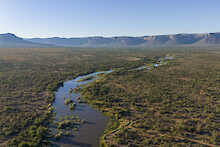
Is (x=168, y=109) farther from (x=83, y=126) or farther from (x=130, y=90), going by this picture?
(x=83, y=126)

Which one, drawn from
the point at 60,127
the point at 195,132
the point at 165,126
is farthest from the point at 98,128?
the point at 195,132

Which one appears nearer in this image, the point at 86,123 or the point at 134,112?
the point at 86,123

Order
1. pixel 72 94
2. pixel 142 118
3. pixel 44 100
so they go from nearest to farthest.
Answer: pixel 142 118
pixel 44 100
pixel 72 94

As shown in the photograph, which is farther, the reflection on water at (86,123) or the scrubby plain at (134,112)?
the scrubby plain at (134,112)

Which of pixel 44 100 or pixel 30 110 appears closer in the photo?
pixel 30 110

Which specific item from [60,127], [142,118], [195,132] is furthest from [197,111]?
[60,127]

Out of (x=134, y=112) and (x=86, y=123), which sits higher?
(x=134, y=112)

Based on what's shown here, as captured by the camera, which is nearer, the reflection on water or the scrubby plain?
the reflection on water

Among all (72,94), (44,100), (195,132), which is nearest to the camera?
(195,132)

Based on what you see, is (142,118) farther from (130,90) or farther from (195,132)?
(130,90)
